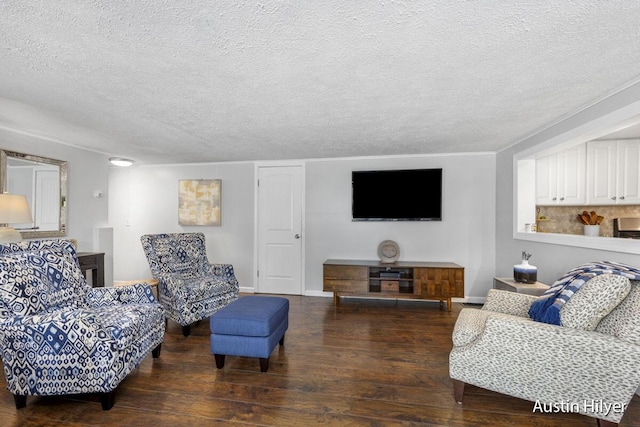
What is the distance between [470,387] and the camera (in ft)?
6.87

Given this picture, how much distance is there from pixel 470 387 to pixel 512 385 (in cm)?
45

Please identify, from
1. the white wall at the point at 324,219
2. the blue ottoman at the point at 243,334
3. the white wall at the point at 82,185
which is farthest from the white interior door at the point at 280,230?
the blue ottoman at the point at 243,334

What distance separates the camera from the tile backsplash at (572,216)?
339 cm

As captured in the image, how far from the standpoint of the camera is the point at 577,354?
154 centimetres

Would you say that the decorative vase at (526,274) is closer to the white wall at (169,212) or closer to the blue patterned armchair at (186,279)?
the blue patterned armchair at (186,279)

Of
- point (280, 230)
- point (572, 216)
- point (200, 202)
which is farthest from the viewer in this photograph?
point (200, 202)

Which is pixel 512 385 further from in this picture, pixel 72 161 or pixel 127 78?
pixel 72 161

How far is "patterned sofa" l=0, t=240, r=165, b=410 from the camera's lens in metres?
1.71

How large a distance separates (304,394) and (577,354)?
1.61m

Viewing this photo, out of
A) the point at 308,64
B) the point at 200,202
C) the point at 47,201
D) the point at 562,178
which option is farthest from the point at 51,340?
the point at 562,178

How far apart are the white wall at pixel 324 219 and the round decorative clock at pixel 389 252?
16 centimetres

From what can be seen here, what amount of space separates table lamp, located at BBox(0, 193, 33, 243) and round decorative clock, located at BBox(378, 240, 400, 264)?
155 inches

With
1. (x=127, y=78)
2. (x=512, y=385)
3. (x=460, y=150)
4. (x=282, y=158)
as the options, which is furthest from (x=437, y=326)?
(x=127, y=78)

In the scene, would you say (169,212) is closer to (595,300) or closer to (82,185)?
(82,185)
